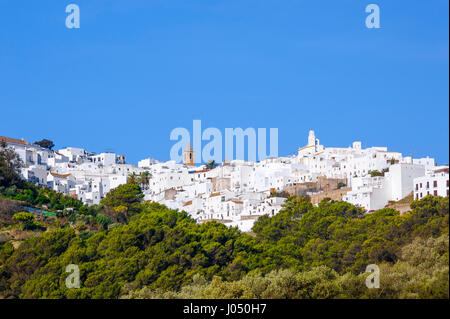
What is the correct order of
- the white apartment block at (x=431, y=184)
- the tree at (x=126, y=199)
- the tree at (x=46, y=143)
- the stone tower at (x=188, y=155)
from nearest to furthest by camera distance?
the white apartment block at (x=431, y=184) → the tree at (x=126, y=199) → the tree at (x=46, y=143) → the stone tower at (x=188, y=155)

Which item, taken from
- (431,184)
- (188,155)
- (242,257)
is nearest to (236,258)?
(242,257)

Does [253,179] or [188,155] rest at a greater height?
[188,155]

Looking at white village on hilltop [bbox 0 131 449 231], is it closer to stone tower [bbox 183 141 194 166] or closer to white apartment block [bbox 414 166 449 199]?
white apartment block [bbox 414 166 449 199]

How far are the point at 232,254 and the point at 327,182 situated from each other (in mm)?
27098

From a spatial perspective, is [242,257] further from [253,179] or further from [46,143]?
[46,143]

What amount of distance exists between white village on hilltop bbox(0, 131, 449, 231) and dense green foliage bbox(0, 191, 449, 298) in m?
7.93

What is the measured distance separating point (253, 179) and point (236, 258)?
1289 inches

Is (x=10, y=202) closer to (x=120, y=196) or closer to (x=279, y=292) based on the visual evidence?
(x=120, y=196)

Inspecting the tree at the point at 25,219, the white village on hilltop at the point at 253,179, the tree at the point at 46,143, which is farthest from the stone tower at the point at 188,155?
the tree at the point at 25,219

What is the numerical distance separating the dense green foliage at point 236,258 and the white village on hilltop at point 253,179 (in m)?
7.93

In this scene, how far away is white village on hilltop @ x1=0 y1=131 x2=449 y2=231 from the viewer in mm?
59156

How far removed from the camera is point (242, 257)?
4409 centimetres

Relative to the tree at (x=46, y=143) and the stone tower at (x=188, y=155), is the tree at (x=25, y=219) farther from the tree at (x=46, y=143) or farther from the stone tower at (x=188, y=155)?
the stone tower at (x=188, y=155)

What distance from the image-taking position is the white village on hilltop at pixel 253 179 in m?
59.2
